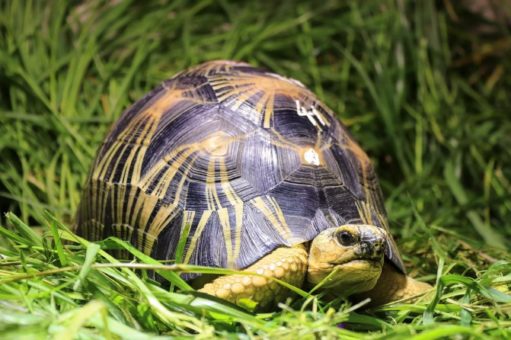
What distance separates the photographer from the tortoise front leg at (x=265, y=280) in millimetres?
1648

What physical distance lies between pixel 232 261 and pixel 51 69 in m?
1.95

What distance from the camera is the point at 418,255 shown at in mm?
2492

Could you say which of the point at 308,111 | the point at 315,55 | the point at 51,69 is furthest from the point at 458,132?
the point at 51,69

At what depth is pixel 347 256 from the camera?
5.58ft

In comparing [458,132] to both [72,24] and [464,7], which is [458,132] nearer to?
[464,7]

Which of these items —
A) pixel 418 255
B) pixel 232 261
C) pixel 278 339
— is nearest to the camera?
pixel 278 339

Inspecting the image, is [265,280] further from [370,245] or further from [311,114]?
[311,114]

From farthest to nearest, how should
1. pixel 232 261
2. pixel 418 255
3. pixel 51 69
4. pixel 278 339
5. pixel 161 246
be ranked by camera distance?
pixel 51 69 < pixel 418 255 < pixel 161 246 < pixel 232 261 < pixel 278 339

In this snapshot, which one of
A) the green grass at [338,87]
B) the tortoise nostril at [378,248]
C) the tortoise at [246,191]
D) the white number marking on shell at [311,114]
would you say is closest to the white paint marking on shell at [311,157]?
the tortoise at [246,191]

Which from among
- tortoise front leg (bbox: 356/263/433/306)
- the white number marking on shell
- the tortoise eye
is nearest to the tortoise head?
the tortoise eye

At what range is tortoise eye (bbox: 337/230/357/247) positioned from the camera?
66.8 inches

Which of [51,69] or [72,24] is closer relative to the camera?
[51,69]

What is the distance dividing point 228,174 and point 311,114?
0.39 m

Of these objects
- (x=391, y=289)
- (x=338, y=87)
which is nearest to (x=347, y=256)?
(x=391, y=289)
